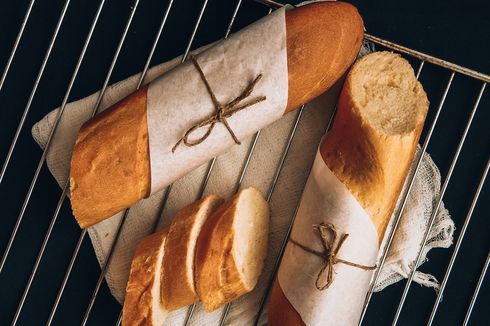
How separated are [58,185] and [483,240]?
1.09 m

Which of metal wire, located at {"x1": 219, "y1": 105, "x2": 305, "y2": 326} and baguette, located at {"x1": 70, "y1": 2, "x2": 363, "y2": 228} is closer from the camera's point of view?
baguette, located at {"x1": 70, "y1": 2, "x2": 363, "y2": 228}

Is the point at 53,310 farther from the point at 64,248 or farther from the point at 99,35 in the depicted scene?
the point at 99,35

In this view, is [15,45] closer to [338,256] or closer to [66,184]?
[66,184]

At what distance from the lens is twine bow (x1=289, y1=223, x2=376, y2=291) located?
1.36 m

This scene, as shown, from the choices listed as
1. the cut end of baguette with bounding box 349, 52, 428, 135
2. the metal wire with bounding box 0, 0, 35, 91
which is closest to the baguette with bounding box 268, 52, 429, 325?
the cut end of baguette with bounding box 349, 52, 428, 135

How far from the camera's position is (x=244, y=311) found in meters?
1.53

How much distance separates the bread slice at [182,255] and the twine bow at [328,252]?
27 centimetres

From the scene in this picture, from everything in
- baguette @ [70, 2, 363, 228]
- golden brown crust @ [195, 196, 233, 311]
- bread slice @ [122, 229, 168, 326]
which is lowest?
bread slice @ [122, 229, 168, 326]

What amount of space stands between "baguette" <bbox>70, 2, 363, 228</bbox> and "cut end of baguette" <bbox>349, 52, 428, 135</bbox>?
0.06 metres

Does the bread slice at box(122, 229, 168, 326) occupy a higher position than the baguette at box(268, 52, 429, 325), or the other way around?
the baguette at box(268, 52, 429, 325)

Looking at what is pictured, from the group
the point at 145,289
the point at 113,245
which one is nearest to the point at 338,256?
the point at 145,289

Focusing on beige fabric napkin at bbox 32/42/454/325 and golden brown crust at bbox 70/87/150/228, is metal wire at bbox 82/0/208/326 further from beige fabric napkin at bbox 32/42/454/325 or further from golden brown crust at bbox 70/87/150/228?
golden brown crust at bbox 70/87/150/228

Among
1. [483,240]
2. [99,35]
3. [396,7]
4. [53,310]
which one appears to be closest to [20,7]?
[99,35]

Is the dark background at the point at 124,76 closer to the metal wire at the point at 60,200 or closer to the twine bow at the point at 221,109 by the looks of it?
the metal wire at the point at 60,200
